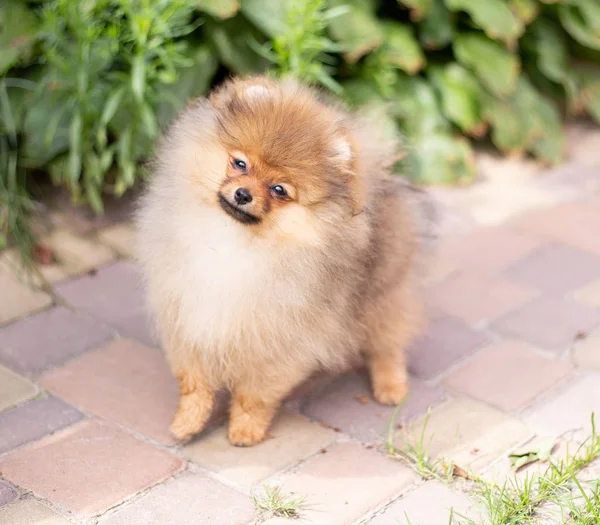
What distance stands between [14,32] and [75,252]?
1063mm

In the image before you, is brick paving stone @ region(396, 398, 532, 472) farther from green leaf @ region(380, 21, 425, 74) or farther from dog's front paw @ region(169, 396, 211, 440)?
green leaf @ region(380, 21, 425, 74)

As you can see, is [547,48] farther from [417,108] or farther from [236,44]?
[236,44]

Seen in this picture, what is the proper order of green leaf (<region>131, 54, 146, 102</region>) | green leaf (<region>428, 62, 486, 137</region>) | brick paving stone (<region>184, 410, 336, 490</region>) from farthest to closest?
green leaf (<region>428, 62, 486, 137</region>), green leaf (<region>131, 54, 146, 102</region>), brick paving stone (<region>184, 410, 336, 490</region>)

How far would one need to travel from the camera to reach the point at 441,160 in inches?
197

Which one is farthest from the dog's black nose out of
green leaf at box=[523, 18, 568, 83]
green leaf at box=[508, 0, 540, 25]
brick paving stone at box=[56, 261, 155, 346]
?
green leaf at box=[523, 18, 568, 83]

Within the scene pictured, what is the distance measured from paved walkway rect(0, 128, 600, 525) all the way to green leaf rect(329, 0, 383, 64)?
104 cm

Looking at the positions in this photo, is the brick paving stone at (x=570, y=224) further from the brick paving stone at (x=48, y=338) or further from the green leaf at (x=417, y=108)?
the brick paving stone at (x=48, y=338)

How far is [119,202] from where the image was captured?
4.50 meters

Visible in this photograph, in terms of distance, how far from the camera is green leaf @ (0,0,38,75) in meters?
4.12

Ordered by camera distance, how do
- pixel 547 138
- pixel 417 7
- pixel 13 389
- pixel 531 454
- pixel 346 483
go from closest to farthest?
pixel 346 483
pixel 531 454
pixel 13 389
pixel 417 7
pixel 547 138

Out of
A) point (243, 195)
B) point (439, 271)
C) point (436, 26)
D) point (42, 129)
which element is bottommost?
point (439, 271)

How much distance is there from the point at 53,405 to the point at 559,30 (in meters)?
3.97

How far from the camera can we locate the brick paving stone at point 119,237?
13.6ft

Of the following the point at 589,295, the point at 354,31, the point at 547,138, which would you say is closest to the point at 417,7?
the point at 354,31
